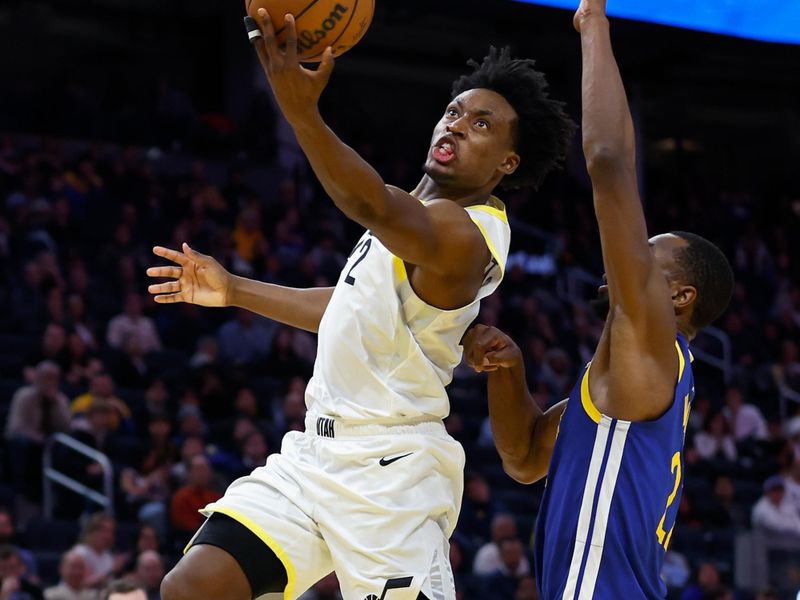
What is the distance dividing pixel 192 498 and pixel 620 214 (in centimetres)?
606

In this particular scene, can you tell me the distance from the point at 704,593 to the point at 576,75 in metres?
10.2

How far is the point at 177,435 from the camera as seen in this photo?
9797mm

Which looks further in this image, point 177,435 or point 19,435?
point 177,435

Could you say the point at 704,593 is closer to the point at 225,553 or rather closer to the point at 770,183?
the point at 225,553

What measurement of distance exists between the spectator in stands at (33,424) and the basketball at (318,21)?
6119mm

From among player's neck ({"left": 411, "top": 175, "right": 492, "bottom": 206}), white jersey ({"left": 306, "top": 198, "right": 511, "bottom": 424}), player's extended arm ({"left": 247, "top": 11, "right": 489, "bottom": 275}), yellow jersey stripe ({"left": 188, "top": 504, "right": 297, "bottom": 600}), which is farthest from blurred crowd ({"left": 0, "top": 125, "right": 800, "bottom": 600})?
player's extended arm ({"left": 247, "top": 11, "right": 489, "bottom": 275})

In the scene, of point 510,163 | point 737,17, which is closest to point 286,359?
point 737,17

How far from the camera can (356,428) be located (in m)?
3.60

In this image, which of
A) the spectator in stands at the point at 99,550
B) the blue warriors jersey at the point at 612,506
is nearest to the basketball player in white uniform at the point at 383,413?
the blue warriors jersey at the point at 612,506

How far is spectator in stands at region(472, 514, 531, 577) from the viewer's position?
30.7ft

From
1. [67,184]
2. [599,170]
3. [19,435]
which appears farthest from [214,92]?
[599,170]

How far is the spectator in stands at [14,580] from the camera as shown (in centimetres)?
708

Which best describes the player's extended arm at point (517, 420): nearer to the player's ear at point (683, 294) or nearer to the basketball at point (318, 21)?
the player's ear at point (683, 294)

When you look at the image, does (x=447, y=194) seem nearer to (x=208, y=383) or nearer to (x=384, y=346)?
(x=384, y=346)
